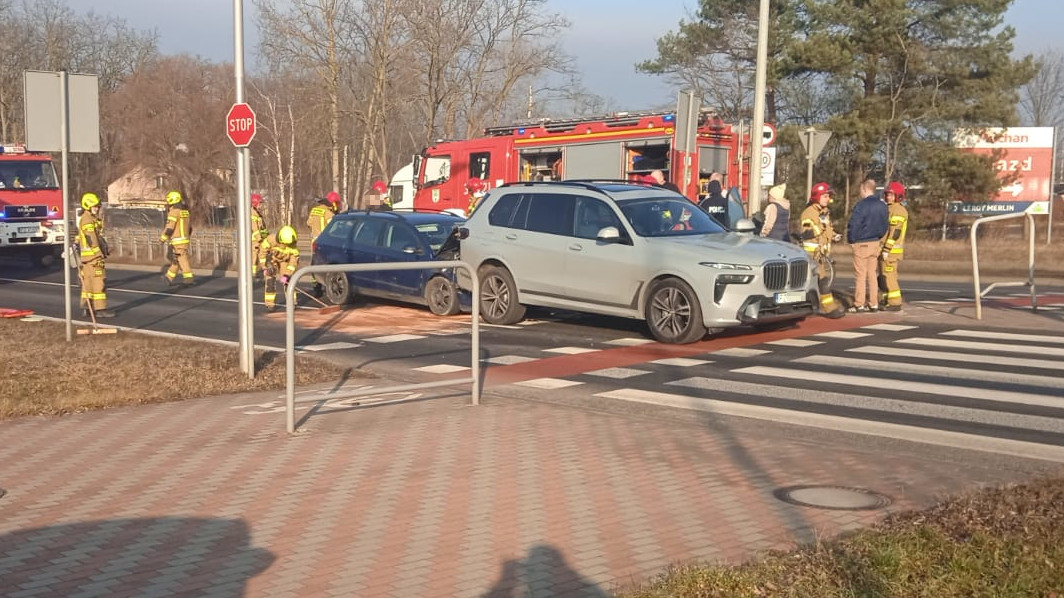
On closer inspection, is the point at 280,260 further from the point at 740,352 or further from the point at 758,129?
the point at 740,352

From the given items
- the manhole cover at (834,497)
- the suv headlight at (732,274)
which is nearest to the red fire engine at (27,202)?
the suv headlight at (732,274)

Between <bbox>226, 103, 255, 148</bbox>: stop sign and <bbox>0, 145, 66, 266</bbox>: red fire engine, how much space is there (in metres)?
19.5

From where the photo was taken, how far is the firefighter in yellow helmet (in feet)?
58.2

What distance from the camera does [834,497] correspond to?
251 inches

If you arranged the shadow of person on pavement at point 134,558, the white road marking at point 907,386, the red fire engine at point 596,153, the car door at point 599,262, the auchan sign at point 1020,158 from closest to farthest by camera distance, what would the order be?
the shadow of person on pavement at point 134,558, the white road marking at point 907,386, the car door at point 599,262, the red fire engine at point 596,153, the auchan sign at point 1020,158

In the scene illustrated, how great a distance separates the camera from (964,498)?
6070 millimetres

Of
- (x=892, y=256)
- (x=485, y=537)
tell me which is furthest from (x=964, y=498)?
(x=892, y=256)

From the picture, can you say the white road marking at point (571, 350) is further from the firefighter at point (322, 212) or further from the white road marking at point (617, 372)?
the firefighter at point (322, 212)

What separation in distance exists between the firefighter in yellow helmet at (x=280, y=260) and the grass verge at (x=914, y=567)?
13543mm

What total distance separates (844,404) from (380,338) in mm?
6756

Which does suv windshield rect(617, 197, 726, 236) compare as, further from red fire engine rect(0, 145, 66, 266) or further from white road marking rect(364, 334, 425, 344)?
red fire engine rect(0, 145, 66, 266)

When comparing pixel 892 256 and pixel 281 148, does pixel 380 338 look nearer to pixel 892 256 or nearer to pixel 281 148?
pixel 892 256

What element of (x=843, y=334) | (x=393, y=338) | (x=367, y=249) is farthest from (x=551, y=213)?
(x=843, y=334)

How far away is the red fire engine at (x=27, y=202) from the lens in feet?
91.7
